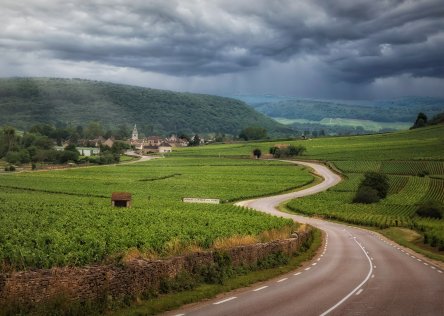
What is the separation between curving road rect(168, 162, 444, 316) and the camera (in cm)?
1773

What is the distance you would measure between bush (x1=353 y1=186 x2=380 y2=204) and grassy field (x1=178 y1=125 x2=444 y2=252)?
161 cm

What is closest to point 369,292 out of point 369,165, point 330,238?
point 330,238

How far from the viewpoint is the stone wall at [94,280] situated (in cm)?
1520

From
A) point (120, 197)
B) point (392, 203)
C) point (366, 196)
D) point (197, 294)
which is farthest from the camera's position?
point (366, 196)

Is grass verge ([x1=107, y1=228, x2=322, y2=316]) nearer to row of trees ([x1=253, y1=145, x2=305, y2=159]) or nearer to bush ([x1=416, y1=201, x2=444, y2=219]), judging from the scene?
bush ([x1=416, y1=201, x2=444, y2=219])

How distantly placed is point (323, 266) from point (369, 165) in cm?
11219

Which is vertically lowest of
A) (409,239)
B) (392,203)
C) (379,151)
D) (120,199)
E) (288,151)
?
(392,203)

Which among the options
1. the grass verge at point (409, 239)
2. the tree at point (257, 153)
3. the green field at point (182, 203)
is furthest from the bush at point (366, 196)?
the tree at point (257, 153)

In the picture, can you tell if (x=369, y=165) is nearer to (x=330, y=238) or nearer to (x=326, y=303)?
(x=330, y=238)

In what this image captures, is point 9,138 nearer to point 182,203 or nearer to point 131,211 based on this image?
point 182,203

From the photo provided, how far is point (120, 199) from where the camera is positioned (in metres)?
62.6

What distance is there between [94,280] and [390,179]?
4243 inches

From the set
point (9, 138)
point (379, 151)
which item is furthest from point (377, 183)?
point (9, 138)

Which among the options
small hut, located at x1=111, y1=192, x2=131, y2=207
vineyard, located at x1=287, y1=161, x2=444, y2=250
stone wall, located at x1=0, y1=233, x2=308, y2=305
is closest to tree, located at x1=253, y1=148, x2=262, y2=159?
vineyard, located at x1=287, y1=161, x2=444, y2=250
